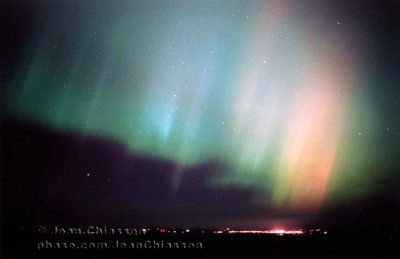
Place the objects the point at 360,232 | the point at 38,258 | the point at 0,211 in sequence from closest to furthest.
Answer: the point at 0,211
the point at 38,258
the point at 360,232

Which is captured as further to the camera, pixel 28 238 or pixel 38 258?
pixel 28 238

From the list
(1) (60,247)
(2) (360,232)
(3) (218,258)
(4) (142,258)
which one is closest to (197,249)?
(3) (218,258)

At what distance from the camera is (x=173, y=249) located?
19.7m

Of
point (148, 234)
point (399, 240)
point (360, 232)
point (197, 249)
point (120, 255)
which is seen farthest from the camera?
point (148, 234)

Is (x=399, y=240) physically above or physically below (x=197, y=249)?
above

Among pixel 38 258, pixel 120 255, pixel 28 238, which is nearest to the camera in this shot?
pixel 120 255

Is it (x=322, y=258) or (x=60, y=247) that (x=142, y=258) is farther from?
(x=322, y=258)

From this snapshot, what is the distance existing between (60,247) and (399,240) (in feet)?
90.0

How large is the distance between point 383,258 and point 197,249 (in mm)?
9767

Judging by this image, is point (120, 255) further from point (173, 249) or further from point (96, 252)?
point (173, 249)

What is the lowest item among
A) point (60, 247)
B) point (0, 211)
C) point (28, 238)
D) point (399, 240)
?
point (28, 238)

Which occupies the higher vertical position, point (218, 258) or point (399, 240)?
point (399, 240)

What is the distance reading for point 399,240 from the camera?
31719 mm

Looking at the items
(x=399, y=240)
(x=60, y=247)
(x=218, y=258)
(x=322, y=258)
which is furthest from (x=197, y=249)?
(x=399, y=240)
